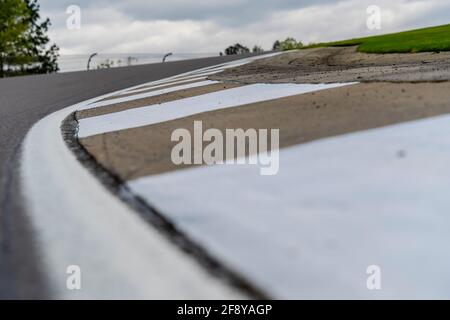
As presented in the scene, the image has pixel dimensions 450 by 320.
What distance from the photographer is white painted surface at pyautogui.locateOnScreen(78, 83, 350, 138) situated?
6007mm

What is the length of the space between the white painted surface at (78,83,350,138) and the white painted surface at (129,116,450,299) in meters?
2.35

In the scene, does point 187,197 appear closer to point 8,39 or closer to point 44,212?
point 44,212

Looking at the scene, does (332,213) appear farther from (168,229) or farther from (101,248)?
(101,248)

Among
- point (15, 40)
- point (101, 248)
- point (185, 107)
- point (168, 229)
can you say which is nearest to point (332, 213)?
point (168, 229)

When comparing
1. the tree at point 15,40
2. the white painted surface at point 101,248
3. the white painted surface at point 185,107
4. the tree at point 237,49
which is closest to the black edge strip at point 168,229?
the white painted surface at point 101,248

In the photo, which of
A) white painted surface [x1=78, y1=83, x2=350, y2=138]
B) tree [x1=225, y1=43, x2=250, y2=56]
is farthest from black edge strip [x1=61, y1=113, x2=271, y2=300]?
tree [x1=225, y1=43, x2=250, y2=56]

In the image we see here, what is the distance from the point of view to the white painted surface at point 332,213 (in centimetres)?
234

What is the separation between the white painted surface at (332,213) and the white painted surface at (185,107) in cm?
235

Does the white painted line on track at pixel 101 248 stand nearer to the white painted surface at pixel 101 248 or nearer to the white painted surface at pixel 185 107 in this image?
the white painted surface at pixel 101 248

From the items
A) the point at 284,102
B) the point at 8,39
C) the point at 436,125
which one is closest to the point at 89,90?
the point at 284,102

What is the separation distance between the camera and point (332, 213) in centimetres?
288

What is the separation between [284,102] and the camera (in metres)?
6.05

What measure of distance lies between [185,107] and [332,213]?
418 cm

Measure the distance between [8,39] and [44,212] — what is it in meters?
57.0
